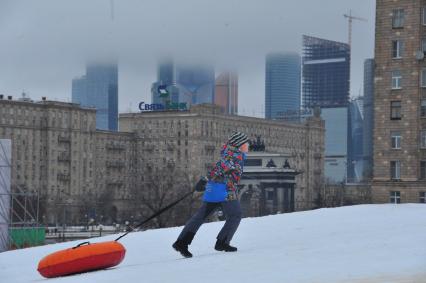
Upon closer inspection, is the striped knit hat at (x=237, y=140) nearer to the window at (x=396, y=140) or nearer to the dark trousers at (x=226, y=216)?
the dark trousers at (x=226, y=216)

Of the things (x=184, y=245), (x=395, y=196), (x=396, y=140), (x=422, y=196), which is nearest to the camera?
(x=184, y=245)

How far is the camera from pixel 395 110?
84125 mm

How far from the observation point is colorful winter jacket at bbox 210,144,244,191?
20.7m

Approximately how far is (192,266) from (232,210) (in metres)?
1.80

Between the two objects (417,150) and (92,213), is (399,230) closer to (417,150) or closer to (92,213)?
(417,150)

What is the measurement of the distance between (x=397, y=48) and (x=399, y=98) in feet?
12.0

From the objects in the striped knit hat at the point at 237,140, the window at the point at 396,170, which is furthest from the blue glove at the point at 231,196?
the window at the point at 396,170

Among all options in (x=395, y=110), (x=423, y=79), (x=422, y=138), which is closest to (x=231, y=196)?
(x=395, y=110)

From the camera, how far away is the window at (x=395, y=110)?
275 ft

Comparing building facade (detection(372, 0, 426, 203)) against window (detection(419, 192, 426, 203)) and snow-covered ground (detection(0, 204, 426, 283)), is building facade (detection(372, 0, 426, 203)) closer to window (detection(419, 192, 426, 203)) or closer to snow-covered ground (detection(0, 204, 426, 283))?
window (detection(419, 192, 426, 203))

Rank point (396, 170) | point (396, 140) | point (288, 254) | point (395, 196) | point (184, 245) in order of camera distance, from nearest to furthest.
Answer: point (288, 254) < point (184, 245) < point (395, 196) < point (396, 170) < point (396, 140)

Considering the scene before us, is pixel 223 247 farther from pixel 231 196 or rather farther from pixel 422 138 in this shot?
pixel 422 138

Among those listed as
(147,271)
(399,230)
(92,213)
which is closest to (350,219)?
(399,230)

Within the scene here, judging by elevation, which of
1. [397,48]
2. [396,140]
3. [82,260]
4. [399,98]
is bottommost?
[82,260]
